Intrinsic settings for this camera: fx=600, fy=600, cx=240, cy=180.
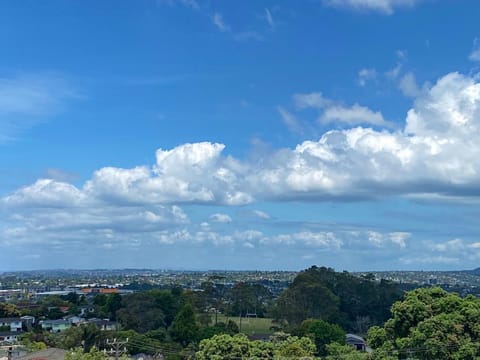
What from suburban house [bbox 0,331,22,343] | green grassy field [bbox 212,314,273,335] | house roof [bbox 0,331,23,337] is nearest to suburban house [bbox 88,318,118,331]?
house roof [bbox 0,331,23,337]

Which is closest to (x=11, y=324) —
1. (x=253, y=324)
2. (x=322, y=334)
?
(x=253, y=324)

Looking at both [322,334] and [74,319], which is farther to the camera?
[74,319]

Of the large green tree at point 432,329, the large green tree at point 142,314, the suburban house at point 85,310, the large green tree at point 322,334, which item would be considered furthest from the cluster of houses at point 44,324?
the large green tree at point 432,329

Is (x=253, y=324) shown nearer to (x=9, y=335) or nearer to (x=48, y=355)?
(x=9, y=335)

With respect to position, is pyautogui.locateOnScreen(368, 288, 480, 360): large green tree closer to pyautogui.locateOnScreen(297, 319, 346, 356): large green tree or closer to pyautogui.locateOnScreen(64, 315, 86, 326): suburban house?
pyautogui.locateOnScreen(297, 319, 346, 356): large green tree

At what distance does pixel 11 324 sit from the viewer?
6738 cm

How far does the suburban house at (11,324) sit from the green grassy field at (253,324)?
72.7 feet

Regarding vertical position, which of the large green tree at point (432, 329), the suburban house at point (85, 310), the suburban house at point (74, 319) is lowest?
the suburban house at point (74, 319)

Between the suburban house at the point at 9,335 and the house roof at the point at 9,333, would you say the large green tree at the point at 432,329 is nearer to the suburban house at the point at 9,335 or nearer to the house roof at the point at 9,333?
the suburban house at the point at 9,335

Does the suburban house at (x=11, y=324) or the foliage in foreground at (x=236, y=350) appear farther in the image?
the suburban house at (x=11, y=324)

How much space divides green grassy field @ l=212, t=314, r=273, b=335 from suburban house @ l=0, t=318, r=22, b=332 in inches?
872

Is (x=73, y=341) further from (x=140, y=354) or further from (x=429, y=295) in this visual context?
(x=429, y=295)

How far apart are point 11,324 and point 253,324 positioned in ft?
89.8

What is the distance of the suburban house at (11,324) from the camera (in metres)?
65.7
